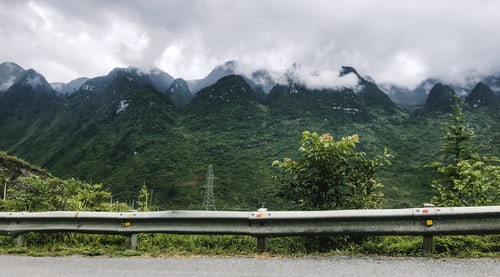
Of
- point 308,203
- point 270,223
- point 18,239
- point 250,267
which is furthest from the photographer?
point 308,203

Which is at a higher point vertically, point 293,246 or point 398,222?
point 398,222

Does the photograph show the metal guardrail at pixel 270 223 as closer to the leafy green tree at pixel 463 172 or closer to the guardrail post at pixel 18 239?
the guardrail post at pixel 18 239

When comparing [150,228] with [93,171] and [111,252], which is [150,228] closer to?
[111,252]

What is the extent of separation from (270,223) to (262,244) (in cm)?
31

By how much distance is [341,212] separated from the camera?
5133 mm

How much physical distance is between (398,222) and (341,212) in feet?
2.21

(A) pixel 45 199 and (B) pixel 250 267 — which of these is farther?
(A) pixel 45 199

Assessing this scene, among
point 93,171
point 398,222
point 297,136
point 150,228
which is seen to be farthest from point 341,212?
point 297,136

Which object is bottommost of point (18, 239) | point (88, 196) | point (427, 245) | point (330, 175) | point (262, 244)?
point (18, 239)

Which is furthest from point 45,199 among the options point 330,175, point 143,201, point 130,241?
point 330,175

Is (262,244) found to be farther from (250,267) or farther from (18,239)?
(18,239)

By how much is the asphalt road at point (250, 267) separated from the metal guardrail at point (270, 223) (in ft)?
1.17

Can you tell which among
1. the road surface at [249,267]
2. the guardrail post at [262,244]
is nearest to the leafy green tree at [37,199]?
the road surface at [249,267]

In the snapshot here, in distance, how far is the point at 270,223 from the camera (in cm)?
534
